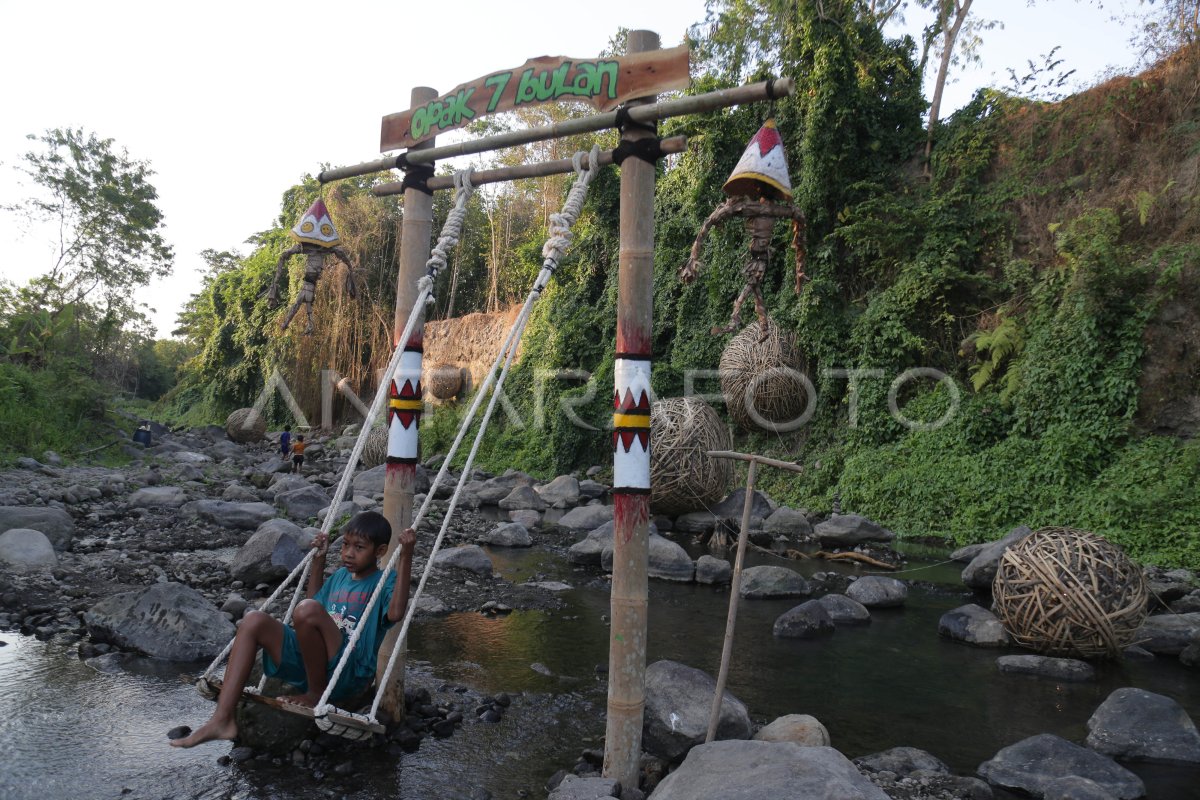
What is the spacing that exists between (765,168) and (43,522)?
8410mm

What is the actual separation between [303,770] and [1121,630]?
593 centimetres

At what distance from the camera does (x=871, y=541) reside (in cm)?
1089

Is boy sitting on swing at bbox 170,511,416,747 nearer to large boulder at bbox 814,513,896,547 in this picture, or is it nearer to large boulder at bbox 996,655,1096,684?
large boulder at bbox 996,655,1096,684

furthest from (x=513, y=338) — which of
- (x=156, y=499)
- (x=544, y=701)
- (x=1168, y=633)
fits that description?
(x=156, y=499)

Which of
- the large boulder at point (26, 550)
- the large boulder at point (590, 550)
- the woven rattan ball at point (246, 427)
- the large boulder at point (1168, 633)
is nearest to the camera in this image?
the large boulder at point (1168, 633)

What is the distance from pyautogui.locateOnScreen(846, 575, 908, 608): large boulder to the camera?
770 centimetres

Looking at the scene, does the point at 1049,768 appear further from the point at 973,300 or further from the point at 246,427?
the point at 246,427

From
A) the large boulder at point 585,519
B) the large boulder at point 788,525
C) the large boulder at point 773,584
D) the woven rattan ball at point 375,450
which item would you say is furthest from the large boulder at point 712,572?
the woven rattan ball at point 375,450

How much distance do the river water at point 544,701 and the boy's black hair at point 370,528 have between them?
118 cm

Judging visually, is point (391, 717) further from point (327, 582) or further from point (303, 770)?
point (327, 582)

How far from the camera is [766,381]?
557 inches

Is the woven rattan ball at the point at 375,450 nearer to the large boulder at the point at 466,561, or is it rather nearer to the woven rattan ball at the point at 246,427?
the large boulder at the point at 466,561

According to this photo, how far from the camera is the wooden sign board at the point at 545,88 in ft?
12.7

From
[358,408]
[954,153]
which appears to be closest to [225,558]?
[954,153]
